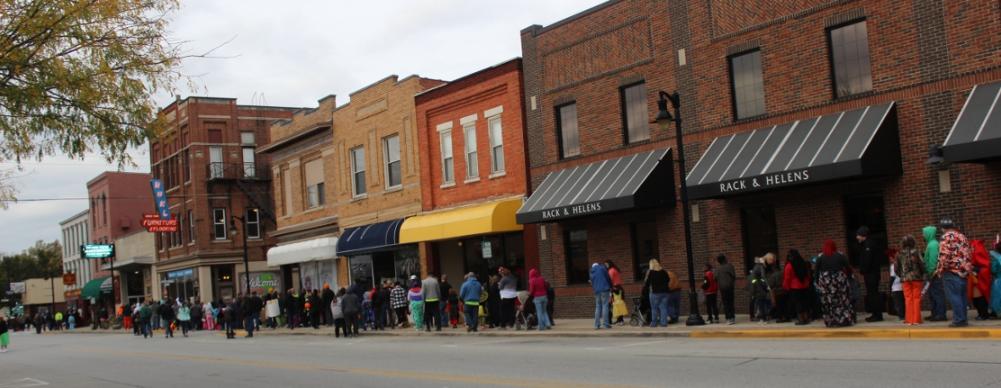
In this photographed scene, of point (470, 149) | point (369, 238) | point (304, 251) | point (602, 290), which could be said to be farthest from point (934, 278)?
point (304, 251)

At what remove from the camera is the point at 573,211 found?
25719 millimetres

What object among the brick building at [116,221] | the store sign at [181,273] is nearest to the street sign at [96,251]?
the brick building at [116,221]

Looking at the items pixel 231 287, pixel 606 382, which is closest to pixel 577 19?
pixel 606 382

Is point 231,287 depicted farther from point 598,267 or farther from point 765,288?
point 765,288

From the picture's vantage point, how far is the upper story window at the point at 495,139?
101ft

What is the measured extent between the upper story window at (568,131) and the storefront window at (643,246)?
306 centimetres

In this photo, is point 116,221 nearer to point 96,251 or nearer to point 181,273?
point 96,251

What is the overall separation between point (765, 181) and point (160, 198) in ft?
139

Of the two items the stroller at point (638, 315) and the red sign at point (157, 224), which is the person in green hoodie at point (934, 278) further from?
the red sign at point (157, 224)

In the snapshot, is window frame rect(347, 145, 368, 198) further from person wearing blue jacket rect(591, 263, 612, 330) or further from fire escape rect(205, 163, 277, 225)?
person wearing blue jacket rect(591, 263, 612, 330)

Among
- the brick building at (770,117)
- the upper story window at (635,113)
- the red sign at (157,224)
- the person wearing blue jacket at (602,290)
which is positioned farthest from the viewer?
the red sign at (157,224)

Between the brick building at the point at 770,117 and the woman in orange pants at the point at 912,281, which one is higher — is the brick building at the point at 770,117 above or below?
above

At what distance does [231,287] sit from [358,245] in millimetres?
21857

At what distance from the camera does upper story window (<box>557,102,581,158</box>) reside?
27.9m
